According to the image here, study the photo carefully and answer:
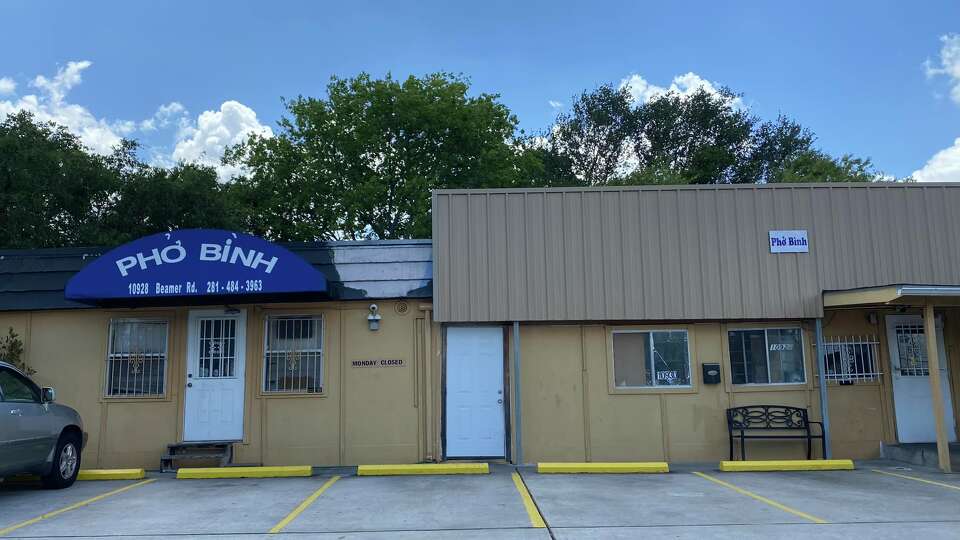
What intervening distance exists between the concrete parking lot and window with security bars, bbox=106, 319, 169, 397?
6.03ft

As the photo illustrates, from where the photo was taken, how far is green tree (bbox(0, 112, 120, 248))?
22797mm

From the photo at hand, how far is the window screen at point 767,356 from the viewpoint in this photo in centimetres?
1130

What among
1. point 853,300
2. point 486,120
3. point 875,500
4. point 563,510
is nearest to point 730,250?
point 853,300

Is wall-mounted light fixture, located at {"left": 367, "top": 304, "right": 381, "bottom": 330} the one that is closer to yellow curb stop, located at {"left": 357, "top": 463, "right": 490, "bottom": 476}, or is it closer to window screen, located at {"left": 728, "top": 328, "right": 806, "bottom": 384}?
yellow curb stop, located at {"left": 357, "top": 463, "right": 490, "bottom": 476}

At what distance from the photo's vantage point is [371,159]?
1198 inches

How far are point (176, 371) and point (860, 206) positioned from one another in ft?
38.2

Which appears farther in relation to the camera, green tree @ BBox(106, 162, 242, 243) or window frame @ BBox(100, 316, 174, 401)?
green tree @ BBox(106, 162, 242, 243)

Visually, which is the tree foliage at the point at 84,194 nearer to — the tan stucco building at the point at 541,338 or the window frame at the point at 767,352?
the tan stucco building at the point at 541,338

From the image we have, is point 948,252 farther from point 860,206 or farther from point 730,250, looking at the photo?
point 730,250

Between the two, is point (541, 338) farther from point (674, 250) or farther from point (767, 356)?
point (767, 356)

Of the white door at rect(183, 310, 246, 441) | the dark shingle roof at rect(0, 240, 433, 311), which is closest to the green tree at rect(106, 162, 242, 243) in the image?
the dark shingle roof at rect(0, 240, 433, 311)

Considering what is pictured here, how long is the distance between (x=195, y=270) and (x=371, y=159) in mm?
20795

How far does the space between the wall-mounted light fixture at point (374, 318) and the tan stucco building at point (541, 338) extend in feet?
0.11

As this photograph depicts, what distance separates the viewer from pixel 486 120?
3078 cm
